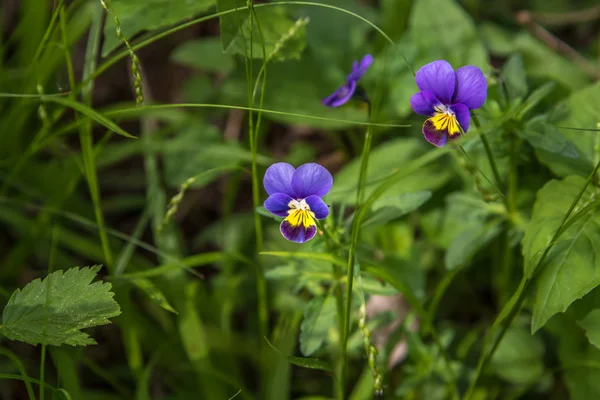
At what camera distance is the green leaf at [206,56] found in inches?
121

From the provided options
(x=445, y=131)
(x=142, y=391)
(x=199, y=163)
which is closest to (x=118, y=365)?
(x=142, y=391)

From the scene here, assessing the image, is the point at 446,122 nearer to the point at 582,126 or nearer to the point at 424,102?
the point at 424,102

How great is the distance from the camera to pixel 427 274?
2.70 metres

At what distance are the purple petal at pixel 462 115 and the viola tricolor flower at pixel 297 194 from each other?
0.36m

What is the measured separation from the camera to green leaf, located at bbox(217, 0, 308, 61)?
1.84 metres

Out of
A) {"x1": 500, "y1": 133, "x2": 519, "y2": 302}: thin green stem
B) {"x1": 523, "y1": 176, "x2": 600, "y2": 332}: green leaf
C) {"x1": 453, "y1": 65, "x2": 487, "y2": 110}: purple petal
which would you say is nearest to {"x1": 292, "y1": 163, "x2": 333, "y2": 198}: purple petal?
{"x1": 453, "y1": 65, "x2": 487, "y2": 110}: purple petal

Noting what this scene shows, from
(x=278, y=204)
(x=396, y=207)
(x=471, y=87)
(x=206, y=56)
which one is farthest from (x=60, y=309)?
(x=206, y=56)

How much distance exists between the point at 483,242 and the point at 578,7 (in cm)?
222

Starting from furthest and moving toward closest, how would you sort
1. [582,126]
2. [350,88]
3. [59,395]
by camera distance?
[582,126], [350,88], [59,395]

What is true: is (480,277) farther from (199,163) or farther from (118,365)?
(118,365)

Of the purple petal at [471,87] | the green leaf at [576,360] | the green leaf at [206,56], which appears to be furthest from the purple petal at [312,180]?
the green leaf at [206,56]

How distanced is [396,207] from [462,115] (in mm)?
380

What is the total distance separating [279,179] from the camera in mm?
1606

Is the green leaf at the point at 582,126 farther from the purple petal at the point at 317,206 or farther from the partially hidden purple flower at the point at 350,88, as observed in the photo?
the purple petal at the point at 317,206
